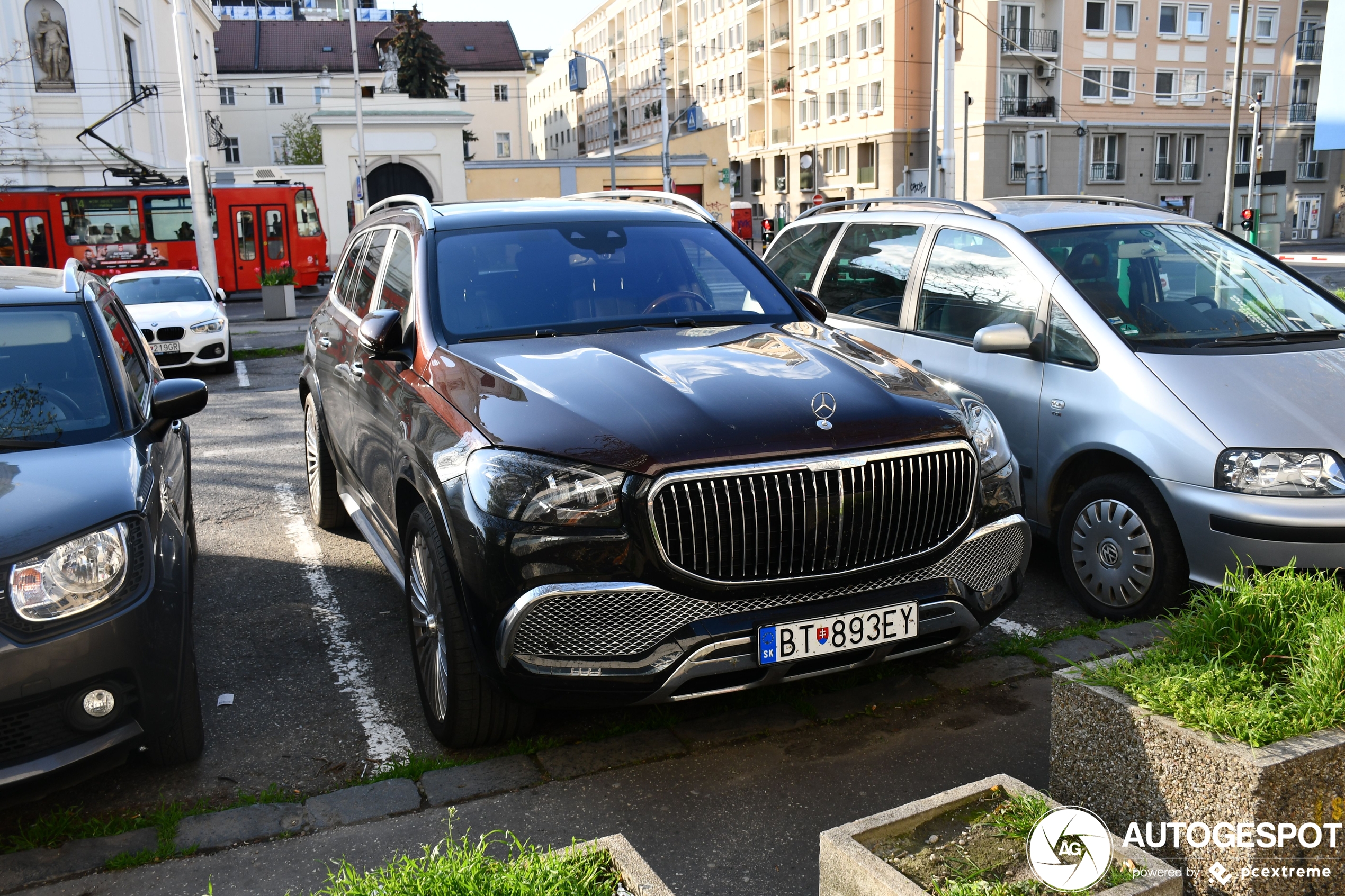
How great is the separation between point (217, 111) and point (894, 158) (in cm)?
4063

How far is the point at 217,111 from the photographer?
68.8 metres

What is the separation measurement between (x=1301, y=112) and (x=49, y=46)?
5861 centimetres

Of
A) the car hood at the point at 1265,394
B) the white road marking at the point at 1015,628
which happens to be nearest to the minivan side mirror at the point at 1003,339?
the car hood at the point at 1265,394

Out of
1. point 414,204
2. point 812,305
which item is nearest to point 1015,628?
point 812,305

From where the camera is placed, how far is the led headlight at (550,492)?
331cm

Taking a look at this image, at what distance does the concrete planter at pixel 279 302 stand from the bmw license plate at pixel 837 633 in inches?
889

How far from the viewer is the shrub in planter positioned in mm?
2631

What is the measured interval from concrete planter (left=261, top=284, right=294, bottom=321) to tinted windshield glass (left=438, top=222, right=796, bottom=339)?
20.6 metres

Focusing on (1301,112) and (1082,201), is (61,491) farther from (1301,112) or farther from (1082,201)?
(1301,112)

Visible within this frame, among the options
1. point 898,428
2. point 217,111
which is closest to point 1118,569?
point 898,428

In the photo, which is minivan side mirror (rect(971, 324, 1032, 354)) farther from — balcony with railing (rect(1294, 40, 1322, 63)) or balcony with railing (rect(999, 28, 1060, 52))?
balcony with railing (rect(1294, 40, 1322, 63))

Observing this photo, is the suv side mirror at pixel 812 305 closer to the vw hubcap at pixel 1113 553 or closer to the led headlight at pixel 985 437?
the led headlight at pixel 985 437

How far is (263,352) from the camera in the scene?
17.7 metres

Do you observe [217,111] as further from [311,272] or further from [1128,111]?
[1128,111]
